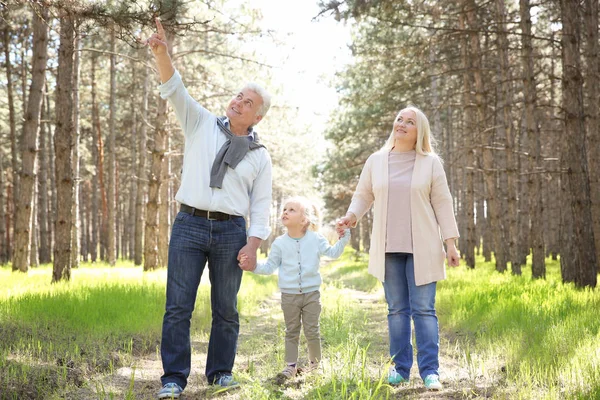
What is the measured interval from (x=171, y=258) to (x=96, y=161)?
2606 centimetres

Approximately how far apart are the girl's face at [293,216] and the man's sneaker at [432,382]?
1.69 metres

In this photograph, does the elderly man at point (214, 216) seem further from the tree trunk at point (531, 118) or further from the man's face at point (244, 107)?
the tree trunk at point (531, 118)

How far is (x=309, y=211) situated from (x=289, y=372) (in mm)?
1414

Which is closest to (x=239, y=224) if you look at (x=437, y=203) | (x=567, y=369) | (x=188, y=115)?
(x=188, y=115)

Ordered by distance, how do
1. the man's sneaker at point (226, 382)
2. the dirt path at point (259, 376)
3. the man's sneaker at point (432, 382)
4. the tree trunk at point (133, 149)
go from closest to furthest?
the dirt path at point (259, 376) → the man's sneaker at point (432, 382) → the man's sneaker at point (226, 382) → the tree trunk at point (133, 149)

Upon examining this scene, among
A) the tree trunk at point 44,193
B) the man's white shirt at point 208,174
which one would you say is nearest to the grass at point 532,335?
the man's white shirt at point 208,174

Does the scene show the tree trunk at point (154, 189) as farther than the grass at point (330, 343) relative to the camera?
Yes

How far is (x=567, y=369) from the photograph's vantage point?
3.69 m

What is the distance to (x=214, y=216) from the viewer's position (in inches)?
160

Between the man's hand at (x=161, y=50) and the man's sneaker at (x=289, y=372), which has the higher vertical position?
the man's hand at (x=161, y=50)

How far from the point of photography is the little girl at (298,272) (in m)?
4.79

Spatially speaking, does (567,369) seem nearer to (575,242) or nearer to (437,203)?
(437,203)

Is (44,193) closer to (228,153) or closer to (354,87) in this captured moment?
(354,87)

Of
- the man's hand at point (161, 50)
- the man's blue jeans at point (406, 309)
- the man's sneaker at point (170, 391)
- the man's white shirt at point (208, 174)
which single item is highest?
the man's hand at point (161, 50)
